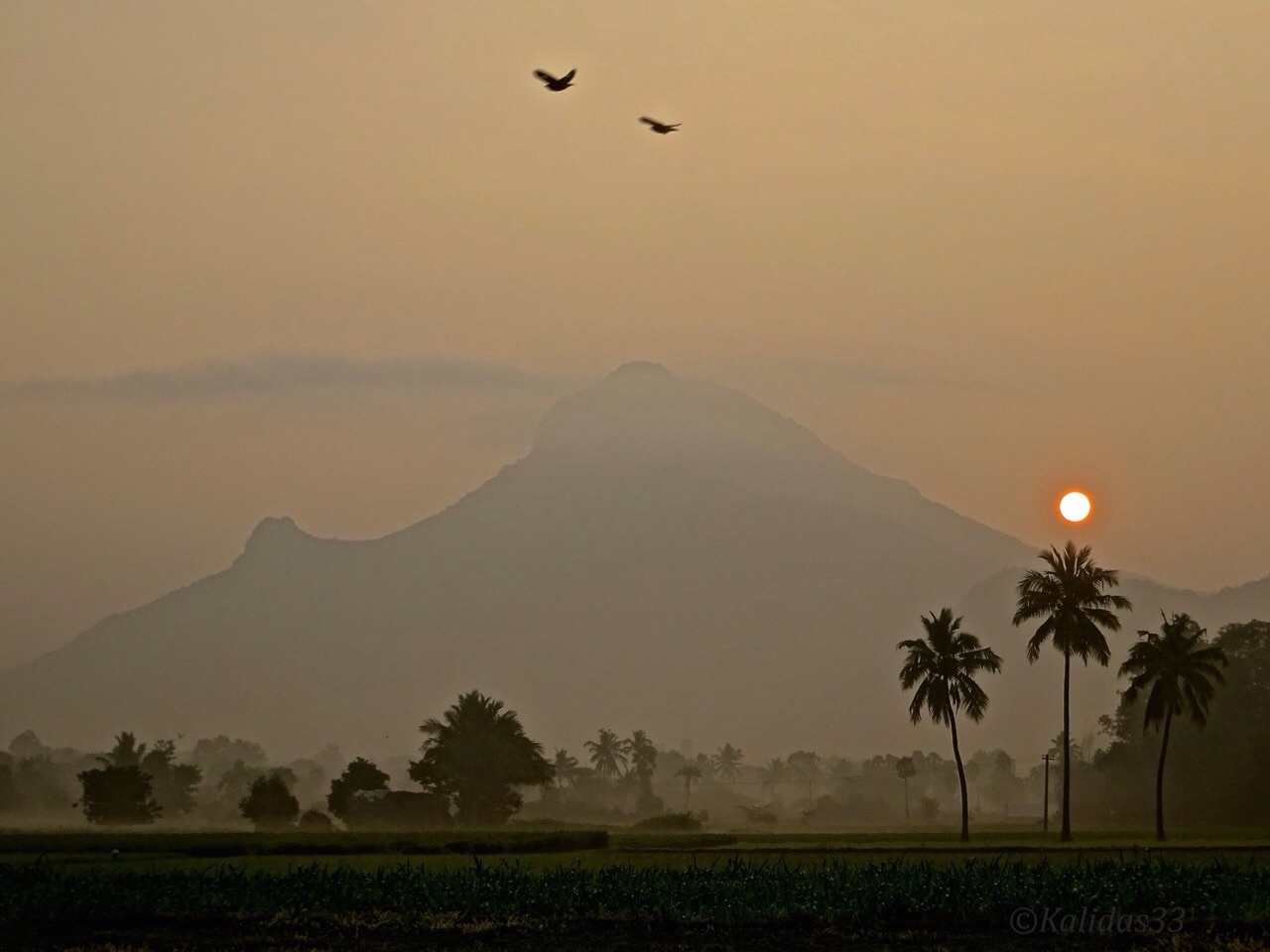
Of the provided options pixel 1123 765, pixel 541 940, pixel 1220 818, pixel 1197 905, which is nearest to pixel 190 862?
pixel 541 940

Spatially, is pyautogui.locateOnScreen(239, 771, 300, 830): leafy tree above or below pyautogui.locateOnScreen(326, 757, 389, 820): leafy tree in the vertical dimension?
below

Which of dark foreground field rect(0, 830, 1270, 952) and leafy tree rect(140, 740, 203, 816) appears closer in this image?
dark foreground field rect(0, 830, 1270, 952)

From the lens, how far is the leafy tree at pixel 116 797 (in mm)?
122375

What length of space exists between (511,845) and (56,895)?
2856 cm

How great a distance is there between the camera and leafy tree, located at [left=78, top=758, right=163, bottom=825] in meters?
122

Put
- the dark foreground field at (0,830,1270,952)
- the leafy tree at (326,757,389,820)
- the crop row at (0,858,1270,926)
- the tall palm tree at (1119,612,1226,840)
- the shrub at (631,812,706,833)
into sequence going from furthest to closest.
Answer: the shrub at (631,812,706,833), the leafy tree at (326,757,389,820), the tall palm tree at (1119,612,1226,840), the crop row at (0,858,1270,926), the dark foreground field at (0,830,1270,952)

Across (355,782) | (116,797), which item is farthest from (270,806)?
(116,797)

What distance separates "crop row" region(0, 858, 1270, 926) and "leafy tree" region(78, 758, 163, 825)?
76814 millimetres

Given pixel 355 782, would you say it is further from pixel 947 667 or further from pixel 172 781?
pixel 172 781

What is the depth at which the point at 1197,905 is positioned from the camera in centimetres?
4278

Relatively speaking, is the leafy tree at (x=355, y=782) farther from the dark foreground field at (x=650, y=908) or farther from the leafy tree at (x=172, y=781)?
the dark foreground field at (x=650, y=908)

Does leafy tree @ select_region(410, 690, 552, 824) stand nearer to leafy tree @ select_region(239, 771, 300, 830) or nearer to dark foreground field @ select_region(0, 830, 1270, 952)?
leafy tree @ select_region(239, 771, 300, 830)

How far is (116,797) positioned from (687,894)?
293ft

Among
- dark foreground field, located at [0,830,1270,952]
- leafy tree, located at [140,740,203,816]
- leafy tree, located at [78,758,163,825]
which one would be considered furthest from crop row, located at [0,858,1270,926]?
leafy tree, located at [140,740,203,816]
